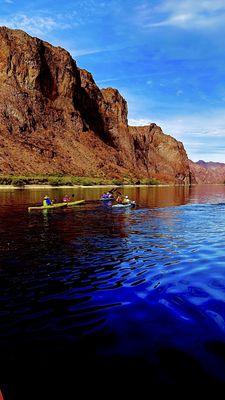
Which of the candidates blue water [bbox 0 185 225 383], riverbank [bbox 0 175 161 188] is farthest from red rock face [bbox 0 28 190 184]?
blue water [bbox 0 185 225 383]

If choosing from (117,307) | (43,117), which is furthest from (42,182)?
(117,307)

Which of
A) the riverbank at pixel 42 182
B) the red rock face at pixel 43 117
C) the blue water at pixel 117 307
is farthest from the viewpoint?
the red rock face at pixel 43 117

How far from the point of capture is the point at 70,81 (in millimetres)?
184875

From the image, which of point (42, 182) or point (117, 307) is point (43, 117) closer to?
point (42, 182)

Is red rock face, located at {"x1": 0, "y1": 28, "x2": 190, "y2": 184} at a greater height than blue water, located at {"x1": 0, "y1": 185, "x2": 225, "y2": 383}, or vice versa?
red rock face, located at {"x1": 0, "y1": 28, "x2": 190, "y2": 184}

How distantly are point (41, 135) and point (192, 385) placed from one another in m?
157

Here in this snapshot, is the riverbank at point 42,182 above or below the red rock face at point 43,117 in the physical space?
below

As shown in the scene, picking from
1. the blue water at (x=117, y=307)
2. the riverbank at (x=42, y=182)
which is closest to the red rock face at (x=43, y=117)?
the riverbank at (x=42, y=182)

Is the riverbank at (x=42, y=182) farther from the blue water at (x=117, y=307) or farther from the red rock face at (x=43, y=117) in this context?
the blue water at (x=117, y=307)

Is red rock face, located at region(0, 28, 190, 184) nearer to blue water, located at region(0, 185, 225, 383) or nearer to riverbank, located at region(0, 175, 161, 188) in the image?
riverbank, located at region(0, 175, 161, 188)

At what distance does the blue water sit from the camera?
771 centimetres

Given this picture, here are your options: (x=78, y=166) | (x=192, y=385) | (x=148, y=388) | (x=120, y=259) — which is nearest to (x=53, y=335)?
(x=148, y=388)

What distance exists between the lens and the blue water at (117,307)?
25.3ft

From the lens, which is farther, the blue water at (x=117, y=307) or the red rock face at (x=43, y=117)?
the red rock face at (x=43, y=117)
